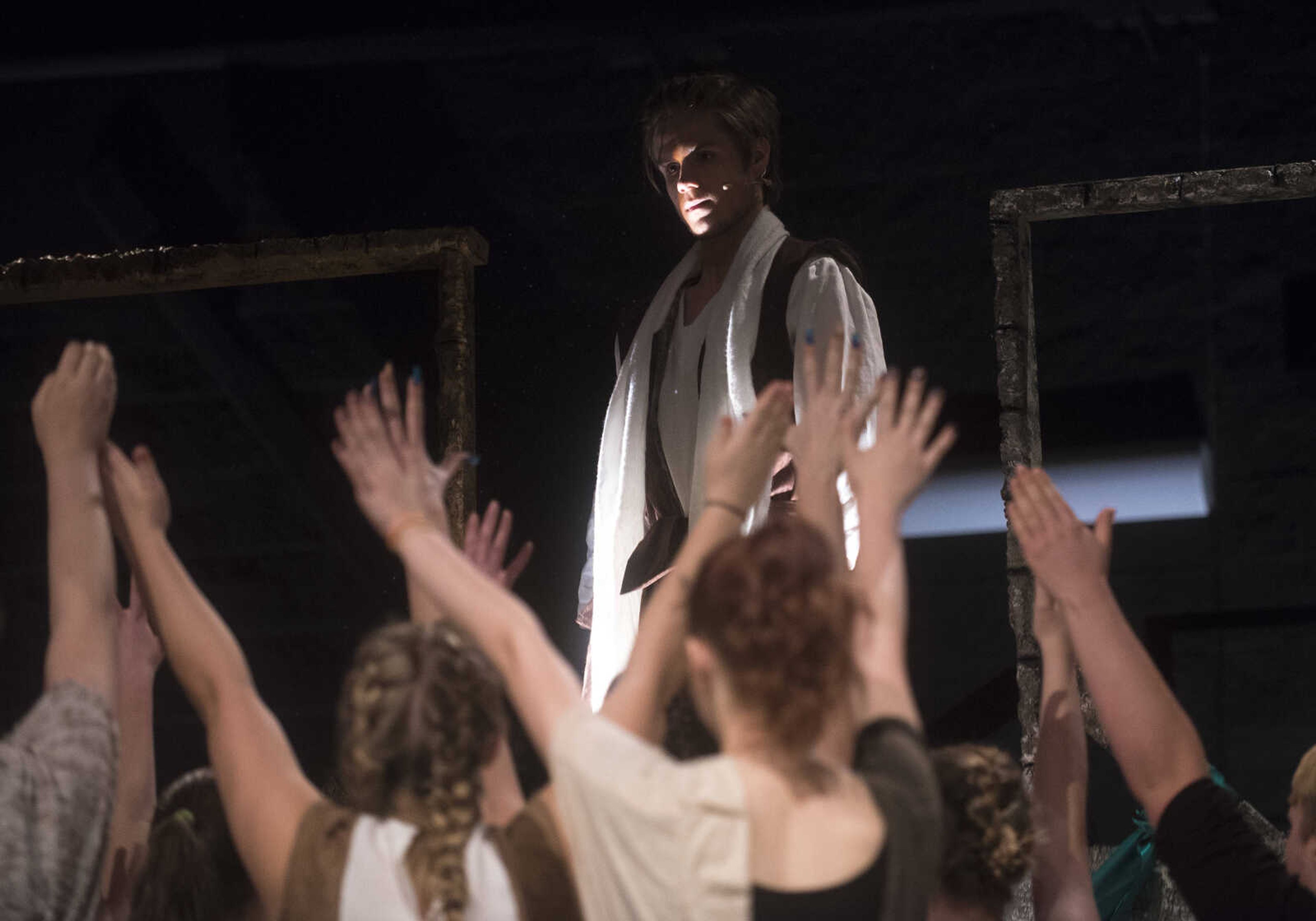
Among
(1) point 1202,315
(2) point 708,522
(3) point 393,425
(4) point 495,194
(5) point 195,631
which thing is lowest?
(5) point 195,631

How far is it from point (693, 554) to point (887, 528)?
21 centimetres

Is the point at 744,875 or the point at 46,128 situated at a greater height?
the point at 46,128

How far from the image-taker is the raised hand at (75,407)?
5.74ft

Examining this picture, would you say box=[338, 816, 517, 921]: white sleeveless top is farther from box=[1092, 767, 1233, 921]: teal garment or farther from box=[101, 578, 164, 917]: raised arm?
box=[1092, 767, 1233, 921]: teal garment

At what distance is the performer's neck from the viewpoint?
2.83m

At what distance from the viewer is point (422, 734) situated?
4.82ft

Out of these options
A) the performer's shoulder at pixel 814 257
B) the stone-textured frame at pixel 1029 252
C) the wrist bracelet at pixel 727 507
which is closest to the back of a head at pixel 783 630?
the wrist bracelet at pixel 727 507

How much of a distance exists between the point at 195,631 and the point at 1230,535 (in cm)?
210

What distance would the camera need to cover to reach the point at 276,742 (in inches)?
63.9

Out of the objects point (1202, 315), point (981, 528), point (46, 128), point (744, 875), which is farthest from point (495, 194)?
point (744, 875)

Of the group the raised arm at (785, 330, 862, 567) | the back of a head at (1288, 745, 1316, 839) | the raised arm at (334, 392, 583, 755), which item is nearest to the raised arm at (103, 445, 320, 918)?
the raised arm at (334, 392, 583, 755)

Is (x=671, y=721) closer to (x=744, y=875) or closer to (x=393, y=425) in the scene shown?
(x=393, y=425)

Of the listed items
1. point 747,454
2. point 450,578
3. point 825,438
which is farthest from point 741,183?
point 450,578

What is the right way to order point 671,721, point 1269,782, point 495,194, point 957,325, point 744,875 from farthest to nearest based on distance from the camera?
point 495,194
point 957,325
point 1269,782
point 671,721
point 744,875
